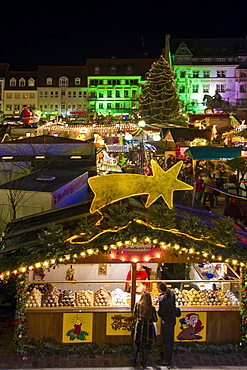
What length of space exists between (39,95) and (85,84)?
821 centimetres

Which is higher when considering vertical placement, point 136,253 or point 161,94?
point 161,94

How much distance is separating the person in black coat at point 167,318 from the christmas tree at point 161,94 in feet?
151

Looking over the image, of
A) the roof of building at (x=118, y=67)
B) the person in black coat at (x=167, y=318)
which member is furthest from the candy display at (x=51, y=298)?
the roof of building at (x=118, y=67)

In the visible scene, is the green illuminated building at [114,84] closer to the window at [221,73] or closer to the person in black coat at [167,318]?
the window at [221,73]

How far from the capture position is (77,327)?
27.0 feet

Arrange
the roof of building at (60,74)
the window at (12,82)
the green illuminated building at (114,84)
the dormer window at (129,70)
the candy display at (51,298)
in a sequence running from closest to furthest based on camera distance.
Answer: the candy display at (51,298), the window at (12,82), the roof of building at (60,74), the green illuminated building at (114,84), the dormer window at (129,70)

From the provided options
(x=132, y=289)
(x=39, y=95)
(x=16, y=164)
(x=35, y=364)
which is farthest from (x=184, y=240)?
(x=39, y=95)

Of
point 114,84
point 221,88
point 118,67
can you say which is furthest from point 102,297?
point 118,67

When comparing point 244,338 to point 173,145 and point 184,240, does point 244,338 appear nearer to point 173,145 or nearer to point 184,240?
point 184,240

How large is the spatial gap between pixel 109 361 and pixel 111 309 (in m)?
0.90

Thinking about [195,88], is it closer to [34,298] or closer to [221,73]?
[221,73]

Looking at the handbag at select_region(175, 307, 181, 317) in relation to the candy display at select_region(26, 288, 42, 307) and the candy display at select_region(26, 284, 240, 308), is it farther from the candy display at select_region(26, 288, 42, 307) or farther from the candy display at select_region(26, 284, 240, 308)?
the candy display at select_region(26, 288, 42, 307)

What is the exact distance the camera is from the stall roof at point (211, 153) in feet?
63.9

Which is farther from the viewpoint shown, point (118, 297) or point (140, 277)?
point (140, 277)
